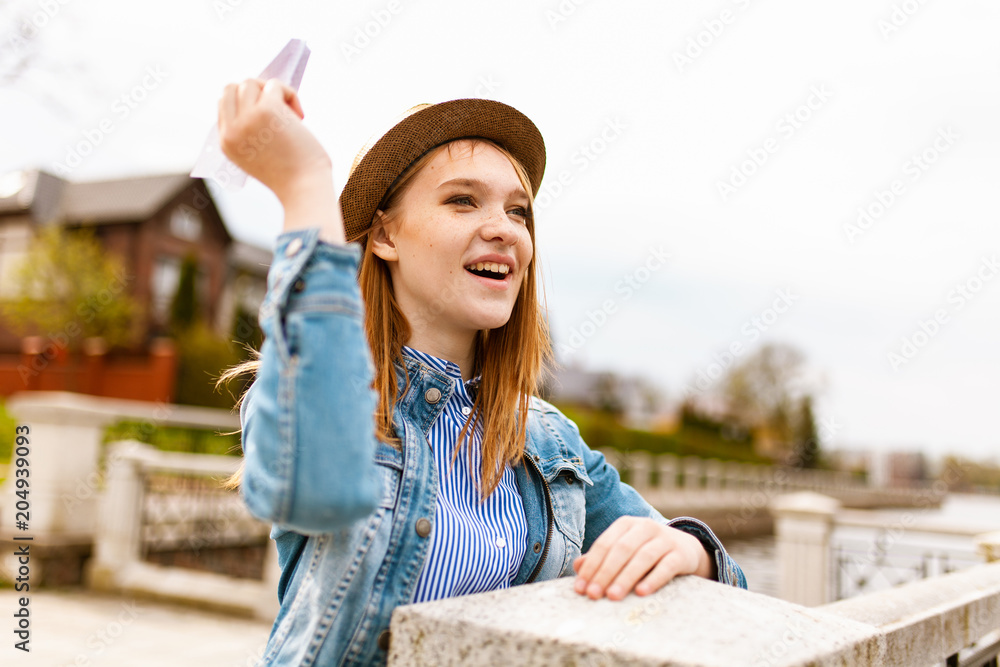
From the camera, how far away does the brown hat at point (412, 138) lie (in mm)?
1646

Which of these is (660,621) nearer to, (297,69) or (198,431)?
(297,69)

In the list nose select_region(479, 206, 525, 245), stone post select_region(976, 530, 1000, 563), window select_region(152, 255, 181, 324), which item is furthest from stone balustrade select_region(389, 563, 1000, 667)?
window select_region(152, 255, 181, 324)

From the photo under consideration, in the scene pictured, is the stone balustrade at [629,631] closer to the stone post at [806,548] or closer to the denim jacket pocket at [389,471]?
the denim jacket pocket at [389,471]

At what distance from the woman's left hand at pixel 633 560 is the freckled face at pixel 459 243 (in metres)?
0.54

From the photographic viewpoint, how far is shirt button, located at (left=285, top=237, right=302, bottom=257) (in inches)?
43.6

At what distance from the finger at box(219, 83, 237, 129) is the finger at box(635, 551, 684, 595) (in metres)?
0.98

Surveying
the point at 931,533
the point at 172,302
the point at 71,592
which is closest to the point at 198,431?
the point at 71,592

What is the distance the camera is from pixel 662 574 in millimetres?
1243

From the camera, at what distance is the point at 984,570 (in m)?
3.37

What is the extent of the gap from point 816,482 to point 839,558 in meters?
40.1

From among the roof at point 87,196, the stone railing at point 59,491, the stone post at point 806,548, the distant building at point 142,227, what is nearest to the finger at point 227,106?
the stone railing at point 59,491

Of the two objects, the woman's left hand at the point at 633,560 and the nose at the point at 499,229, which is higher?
the nose at the point at 499,229

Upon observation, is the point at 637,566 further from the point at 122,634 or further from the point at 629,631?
the point at 122,634

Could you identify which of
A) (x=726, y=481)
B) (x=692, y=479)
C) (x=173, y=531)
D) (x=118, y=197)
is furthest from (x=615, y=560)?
(x=118, y=197)
